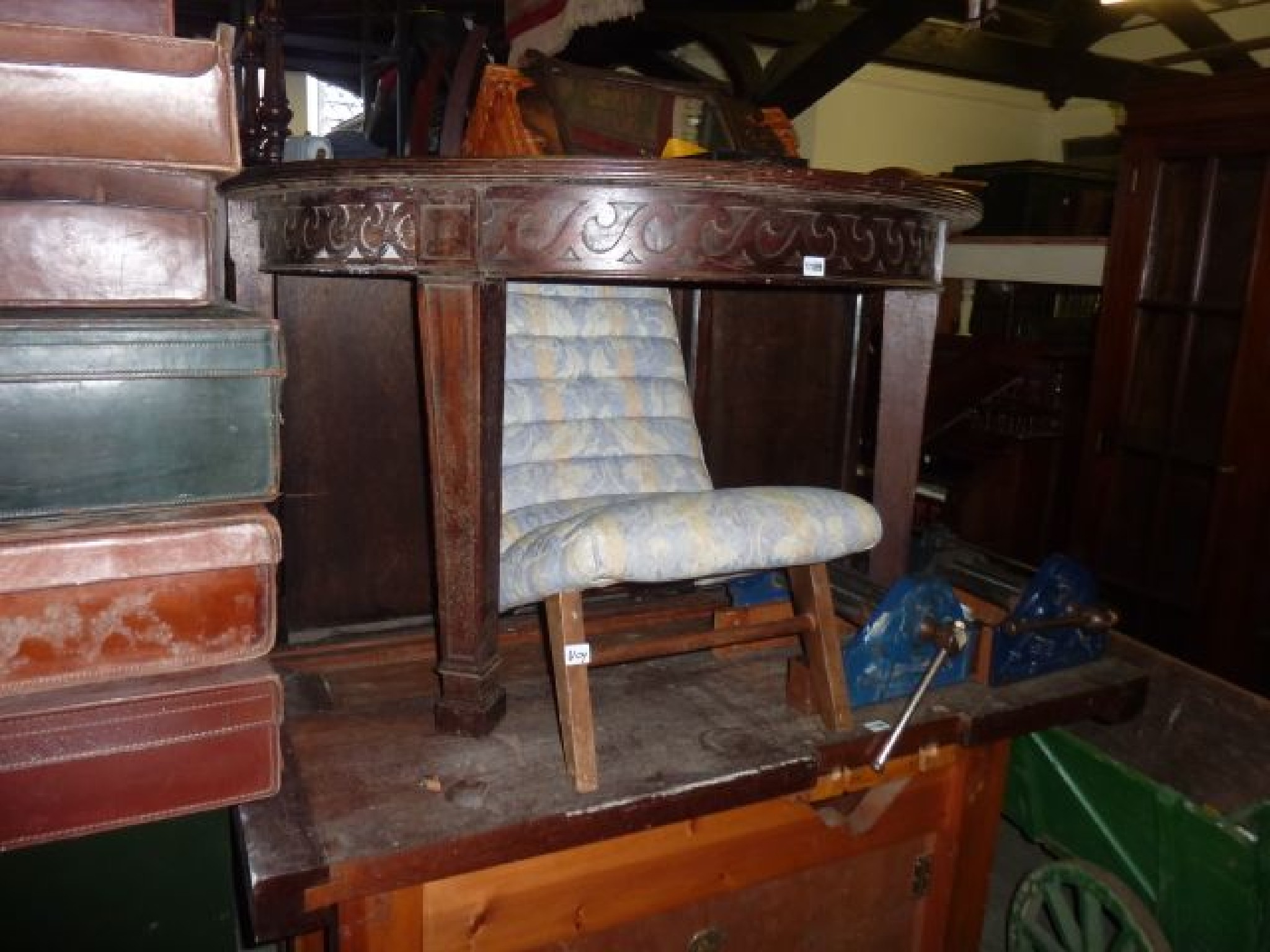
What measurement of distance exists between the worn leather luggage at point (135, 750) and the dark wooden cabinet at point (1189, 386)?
2.49 metres

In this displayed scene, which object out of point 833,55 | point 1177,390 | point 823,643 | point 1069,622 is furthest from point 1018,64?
point 823,643

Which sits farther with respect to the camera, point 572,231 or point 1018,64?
point 1018,64

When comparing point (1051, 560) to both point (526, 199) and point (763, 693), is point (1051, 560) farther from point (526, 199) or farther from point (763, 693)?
point (526, 199)

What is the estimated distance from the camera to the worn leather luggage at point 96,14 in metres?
1.14

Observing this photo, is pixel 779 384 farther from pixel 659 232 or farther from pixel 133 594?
pixel 133 594

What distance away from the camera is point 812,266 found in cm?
121

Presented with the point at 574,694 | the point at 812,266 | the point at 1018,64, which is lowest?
the point at 574,694

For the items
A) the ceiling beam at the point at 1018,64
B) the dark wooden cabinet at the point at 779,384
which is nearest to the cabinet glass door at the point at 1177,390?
the dark wooden cabinet at the point at 779,384

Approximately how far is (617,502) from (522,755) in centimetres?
44

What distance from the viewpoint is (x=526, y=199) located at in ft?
3.66

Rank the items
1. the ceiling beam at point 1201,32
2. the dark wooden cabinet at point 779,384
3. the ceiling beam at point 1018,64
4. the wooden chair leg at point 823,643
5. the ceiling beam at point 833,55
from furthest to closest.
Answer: the ceiling beam at point 1201,32
the ceiling beam at point 1018,64
the ceiling beam at point 833,55
the dark wooden cabinet at point 779,384
the wooden chair leg at point 823,643

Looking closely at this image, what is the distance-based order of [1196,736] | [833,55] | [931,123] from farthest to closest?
[931,123] → [833,55] → [1196,736]

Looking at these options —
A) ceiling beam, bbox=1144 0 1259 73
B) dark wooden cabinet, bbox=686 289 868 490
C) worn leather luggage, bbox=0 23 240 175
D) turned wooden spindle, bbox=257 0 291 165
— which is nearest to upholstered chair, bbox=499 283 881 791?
dark wooden cabinet, bbox=686 289 868 490

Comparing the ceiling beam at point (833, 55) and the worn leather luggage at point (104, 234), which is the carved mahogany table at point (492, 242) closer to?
the worn leather luggage at point (104, 234)
